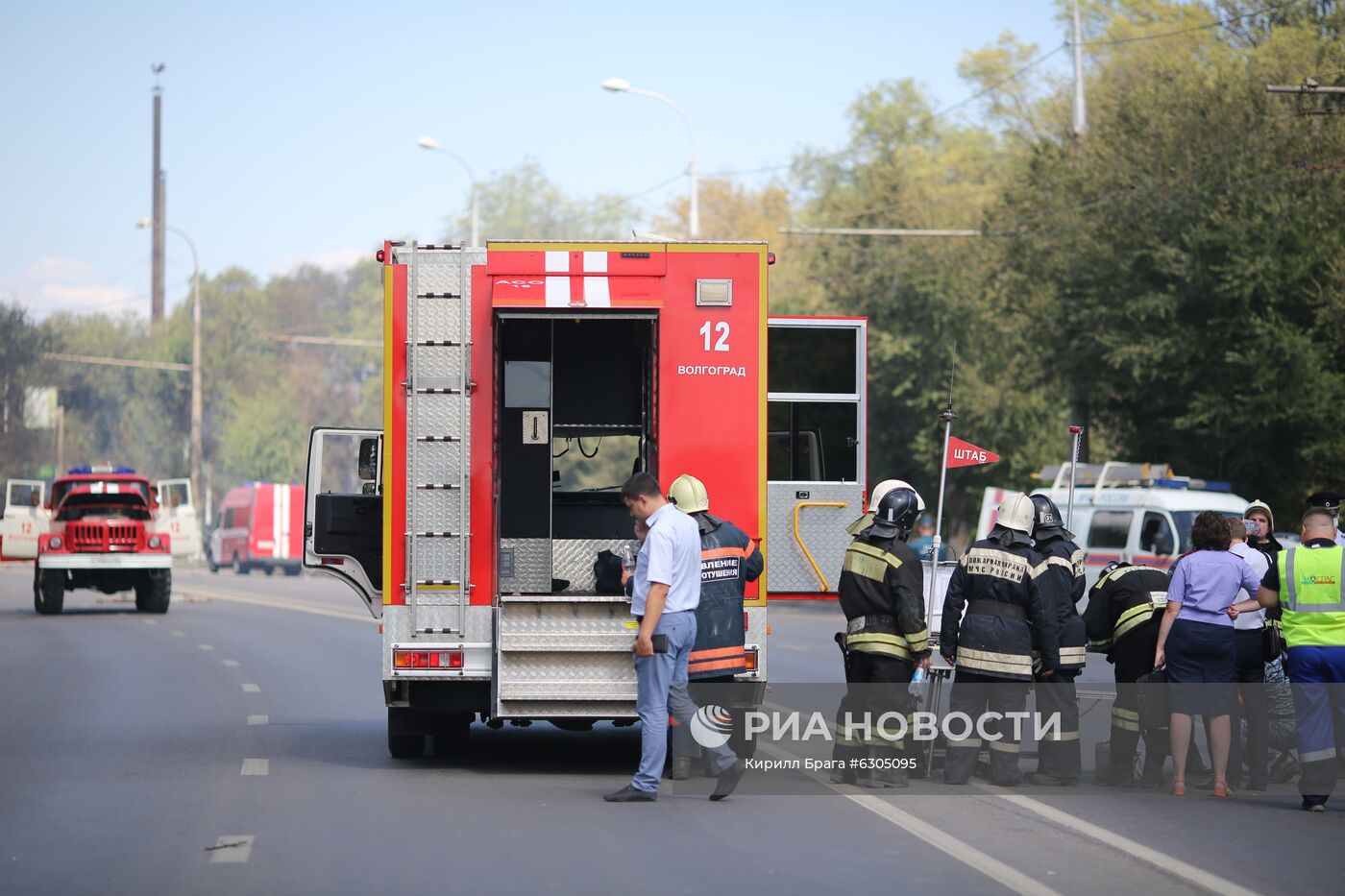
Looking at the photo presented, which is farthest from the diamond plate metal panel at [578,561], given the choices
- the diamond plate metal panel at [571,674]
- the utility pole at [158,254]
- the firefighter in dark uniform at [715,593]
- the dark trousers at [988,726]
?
the utility pole at [158,254]

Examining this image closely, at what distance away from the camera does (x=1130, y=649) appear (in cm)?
1162

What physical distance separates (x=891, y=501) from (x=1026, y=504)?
0.81 m

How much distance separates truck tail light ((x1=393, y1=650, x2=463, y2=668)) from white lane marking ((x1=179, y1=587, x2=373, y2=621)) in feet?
69.6

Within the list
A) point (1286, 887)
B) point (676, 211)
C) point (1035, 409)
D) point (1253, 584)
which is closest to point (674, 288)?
point (1253, 584)

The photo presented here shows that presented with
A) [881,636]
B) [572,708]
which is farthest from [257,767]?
[881,636]

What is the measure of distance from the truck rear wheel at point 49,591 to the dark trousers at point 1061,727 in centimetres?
2596

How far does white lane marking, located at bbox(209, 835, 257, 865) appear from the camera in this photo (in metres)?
8.83

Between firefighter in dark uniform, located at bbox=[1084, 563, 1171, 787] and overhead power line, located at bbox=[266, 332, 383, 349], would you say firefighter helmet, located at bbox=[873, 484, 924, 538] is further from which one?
overhead power line, located at bbox=[266, 332, 383, 349]

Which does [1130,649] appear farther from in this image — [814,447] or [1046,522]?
[814,447]

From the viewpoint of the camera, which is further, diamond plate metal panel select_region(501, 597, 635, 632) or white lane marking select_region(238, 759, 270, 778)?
white lane marking select_region(238, 759, 270, 778)

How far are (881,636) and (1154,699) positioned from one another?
5.69 ft

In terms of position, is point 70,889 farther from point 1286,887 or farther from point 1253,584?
point 1253,584

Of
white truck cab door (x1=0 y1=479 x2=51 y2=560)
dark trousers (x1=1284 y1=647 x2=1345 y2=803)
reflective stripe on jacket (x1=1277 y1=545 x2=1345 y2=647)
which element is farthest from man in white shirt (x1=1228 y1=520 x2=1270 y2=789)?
white truck cab door (x1=0 y1=479 x2=51 y2=560)

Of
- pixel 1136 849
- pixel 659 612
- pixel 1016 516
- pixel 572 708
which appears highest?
pixel 1016 516
